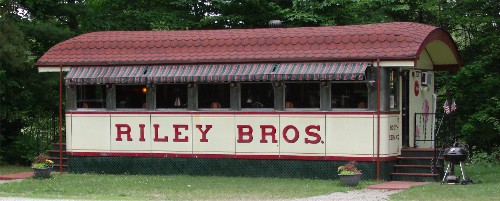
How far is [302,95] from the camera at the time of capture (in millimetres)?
21922

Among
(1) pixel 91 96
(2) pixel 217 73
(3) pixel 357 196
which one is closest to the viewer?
(3) pixel 357 196

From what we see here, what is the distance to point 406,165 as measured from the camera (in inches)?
850

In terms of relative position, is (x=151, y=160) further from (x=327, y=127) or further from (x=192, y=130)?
(x=327, y=127)

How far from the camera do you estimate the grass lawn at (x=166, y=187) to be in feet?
59.5

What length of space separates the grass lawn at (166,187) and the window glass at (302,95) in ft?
5.77

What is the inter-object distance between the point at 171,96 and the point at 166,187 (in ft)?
12.1

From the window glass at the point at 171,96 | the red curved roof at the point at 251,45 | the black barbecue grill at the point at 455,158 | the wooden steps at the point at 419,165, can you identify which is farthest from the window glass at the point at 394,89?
the window glass at the point at 171,96

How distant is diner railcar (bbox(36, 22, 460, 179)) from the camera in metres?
21.3

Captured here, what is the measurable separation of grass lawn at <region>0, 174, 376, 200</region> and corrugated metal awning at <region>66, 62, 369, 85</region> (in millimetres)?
2315

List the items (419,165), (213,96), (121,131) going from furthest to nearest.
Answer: (121,131)
(213,96)
(419,165)

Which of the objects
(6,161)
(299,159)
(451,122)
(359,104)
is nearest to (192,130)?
(299,159)

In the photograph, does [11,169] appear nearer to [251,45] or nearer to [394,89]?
[251,45]

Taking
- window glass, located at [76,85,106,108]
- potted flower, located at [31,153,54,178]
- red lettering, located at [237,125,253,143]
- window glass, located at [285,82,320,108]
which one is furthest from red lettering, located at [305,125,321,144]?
potted flower, located at [31,153,54,178]

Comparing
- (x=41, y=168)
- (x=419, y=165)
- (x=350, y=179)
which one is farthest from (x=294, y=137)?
(x=41, y=168)
